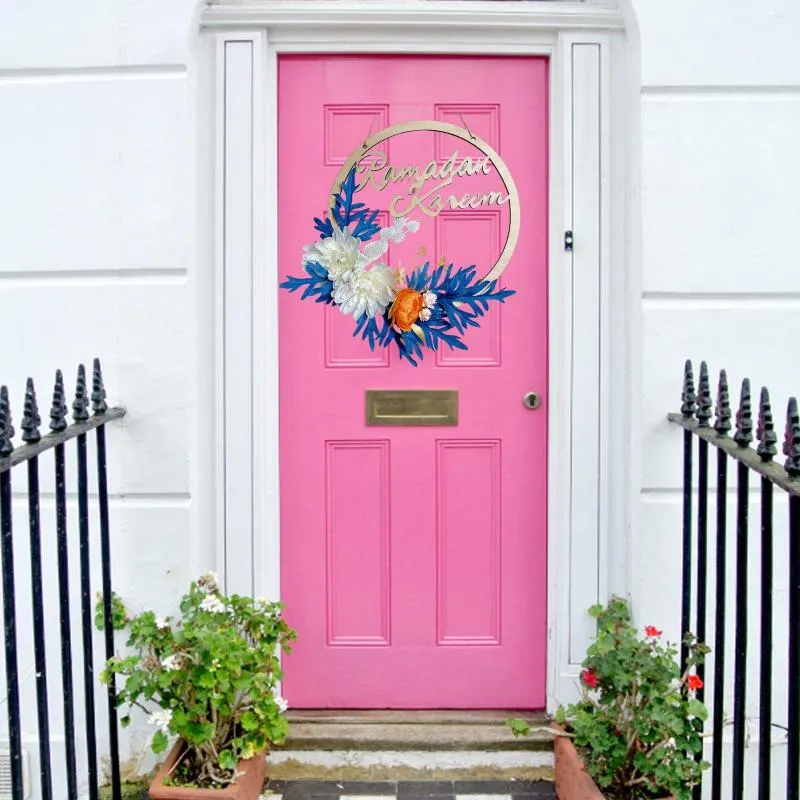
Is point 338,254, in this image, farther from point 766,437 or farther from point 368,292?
point 766,437

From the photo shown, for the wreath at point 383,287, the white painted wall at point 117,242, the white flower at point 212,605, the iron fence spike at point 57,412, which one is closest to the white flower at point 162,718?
the white flower at point 212,605

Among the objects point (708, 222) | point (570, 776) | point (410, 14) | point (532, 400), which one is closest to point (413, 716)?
point (570, 776)

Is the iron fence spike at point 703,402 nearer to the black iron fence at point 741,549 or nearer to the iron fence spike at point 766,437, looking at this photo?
the black iron fence at point 741,549

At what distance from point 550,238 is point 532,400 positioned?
1.80 ft

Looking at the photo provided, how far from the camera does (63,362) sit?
300 centimetres

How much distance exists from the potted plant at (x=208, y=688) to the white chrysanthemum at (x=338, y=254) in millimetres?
1081

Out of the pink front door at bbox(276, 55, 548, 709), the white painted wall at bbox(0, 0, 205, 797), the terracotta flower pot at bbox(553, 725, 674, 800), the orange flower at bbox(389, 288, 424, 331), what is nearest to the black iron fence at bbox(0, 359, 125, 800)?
the white painted wall at bbox(0, 0, 205, 797)

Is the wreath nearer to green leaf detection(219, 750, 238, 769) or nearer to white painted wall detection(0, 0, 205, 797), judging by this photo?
white painted wall detection(0, 0, 205, 797)

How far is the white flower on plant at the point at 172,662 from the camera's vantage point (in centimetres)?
264

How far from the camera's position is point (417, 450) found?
10.7 feet

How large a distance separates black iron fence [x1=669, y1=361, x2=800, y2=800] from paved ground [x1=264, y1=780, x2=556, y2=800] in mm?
540

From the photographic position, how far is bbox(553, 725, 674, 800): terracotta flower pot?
2703 mm

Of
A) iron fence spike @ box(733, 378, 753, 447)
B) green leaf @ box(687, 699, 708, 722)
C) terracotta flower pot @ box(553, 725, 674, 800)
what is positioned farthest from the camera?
terracotta flower pot @ box(553, 725, 674, 800)

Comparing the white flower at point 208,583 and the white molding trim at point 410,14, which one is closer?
the white flower at point 208,583
